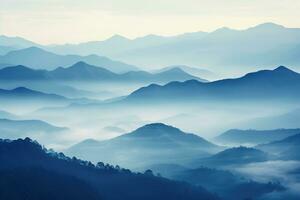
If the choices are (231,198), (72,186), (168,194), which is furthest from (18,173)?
(231,198)

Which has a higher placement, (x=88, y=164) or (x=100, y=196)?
(x=88, y=164)

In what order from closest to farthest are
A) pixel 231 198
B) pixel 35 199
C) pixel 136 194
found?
pixel 35 199 → pixel 136 194 → pixel 231 198

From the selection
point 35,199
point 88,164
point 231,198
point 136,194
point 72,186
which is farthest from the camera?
point 231,198

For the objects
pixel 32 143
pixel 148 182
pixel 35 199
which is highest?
pixel 32 143

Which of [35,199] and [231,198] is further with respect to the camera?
[231,198]

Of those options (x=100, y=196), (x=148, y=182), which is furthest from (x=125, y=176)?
(x=100, y=196)

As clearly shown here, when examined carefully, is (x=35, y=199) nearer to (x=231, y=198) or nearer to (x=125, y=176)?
(x=125, y=176)
